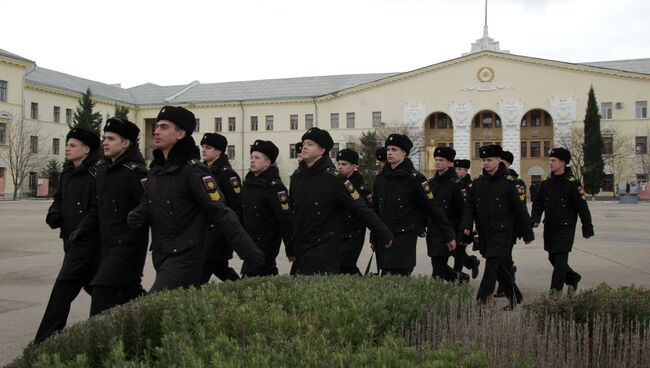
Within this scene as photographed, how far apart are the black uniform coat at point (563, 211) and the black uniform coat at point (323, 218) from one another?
11.7 feet

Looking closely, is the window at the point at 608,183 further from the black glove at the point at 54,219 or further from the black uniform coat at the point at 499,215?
the black glove at the point at 54,219

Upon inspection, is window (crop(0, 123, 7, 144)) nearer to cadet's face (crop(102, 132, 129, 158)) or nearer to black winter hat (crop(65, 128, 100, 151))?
black winter hat (crop(65, 128, 100, 151))

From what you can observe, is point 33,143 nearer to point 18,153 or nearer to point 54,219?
point 18,153

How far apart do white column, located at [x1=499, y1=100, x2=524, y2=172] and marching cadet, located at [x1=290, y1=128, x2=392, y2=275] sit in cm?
6243

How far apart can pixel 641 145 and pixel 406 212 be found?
63.7 metres

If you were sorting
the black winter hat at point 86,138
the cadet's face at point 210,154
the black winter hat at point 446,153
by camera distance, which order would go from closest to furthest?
the black winter hat at point 86,138, the cadet's face at point 210,154, the black winter hat at point 446,153

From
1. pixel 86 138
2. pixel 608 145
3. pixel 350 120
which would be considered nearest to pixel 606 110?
pixel 608 145

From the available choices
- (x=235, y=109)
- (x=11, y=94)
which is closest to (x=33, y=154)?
(x=11, y=94)

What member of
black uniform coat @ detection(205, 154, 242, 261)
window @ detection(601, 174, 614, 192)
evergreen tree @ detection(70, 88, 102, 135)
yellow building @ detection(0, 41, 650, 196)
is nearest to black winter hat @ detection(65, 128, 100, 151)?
black uniform coat @ detection(205, 154, 242, 261)

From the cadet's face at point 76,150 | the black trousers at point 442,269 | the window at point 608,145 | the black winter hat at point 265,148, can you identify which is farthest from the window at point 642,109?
the cadet's face at point 76,150

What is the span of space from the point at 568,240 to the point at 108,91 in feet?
242

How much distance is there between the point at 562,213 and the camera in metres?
8.84

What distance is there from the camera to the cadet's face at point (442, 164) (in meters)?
9.77

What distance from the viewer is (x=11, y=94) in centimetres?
5797
